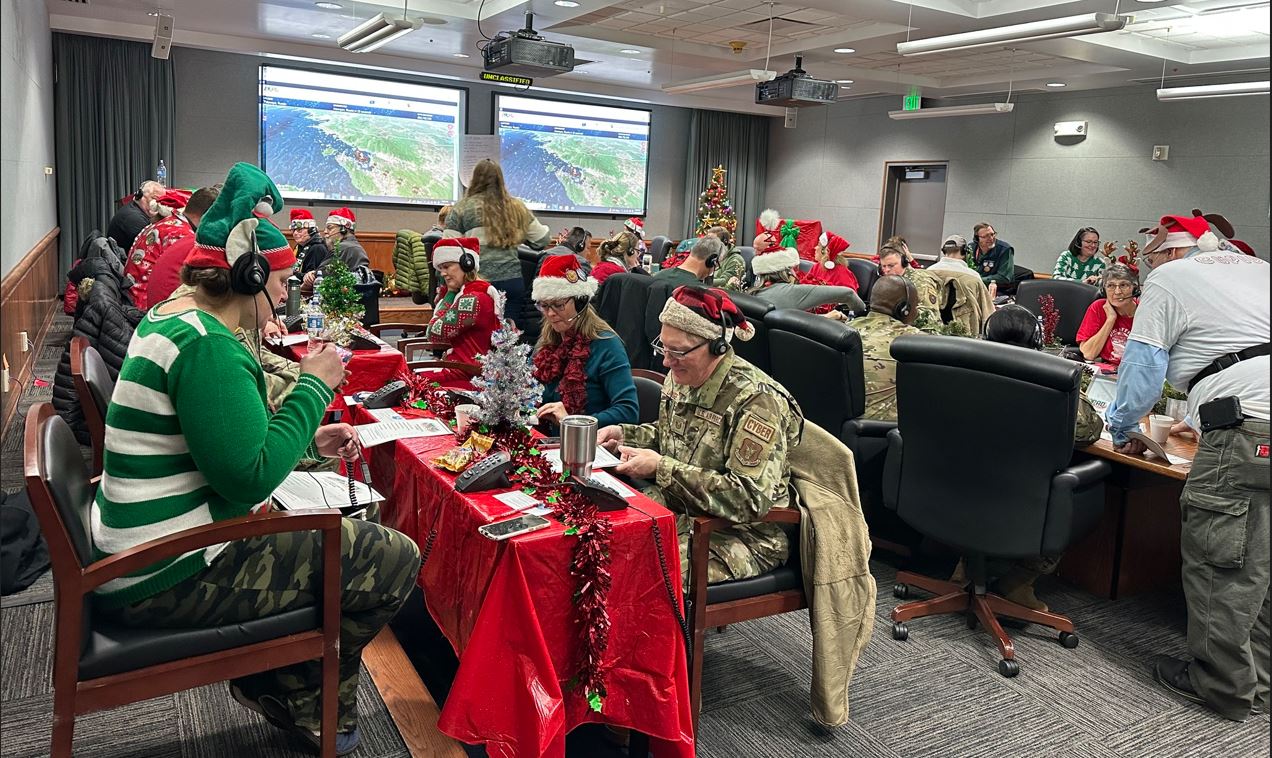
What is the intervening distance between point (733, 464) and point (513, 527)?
0.61 m

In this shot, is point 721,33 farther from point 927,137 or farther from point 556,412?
point 556,412

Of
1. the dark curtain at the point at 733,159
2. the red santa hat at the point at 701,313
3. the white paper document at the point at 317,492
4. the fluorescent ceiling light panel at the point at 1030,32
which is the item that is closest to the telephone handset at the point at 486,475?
the white paper document at the point at 317,492

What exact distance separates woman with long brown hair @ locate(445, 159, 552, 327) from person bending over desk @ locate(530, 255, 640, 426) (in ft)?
7.90

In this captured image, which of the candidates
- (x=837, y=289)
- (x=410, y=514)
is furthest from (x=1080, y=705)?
(x=837, y=289)

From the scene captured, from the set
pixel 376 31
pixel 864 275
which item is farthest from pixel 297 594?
pixel 864 275

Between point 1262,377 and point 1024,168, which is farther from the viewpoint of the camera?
point 1024,168

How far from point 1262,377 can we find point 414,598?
268 centimetres

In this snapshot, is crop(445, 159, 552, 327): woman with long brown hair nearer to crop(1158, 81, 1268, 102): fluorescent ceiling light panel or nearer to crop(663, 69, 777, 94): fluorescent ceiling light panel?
crop(663, 69, 777, 94): fluorescent ceiling light panel

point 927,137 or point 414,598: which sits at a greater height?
point 927,137

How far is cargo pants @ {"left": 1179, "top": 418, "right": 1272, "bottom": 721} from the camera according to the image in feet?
8.39

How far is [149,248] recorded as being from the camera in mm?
5340

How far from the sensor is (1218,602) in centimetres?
265

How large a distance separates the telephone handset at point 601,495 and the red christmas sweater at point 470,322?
1.79 meters

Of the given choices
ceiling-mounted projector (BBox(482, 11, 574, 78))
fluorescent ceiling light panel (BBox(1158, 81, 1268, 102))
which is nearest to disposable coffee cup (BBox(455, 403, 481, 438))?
ceiling-mounted projector (BBox(482, 11, 574, 78))
